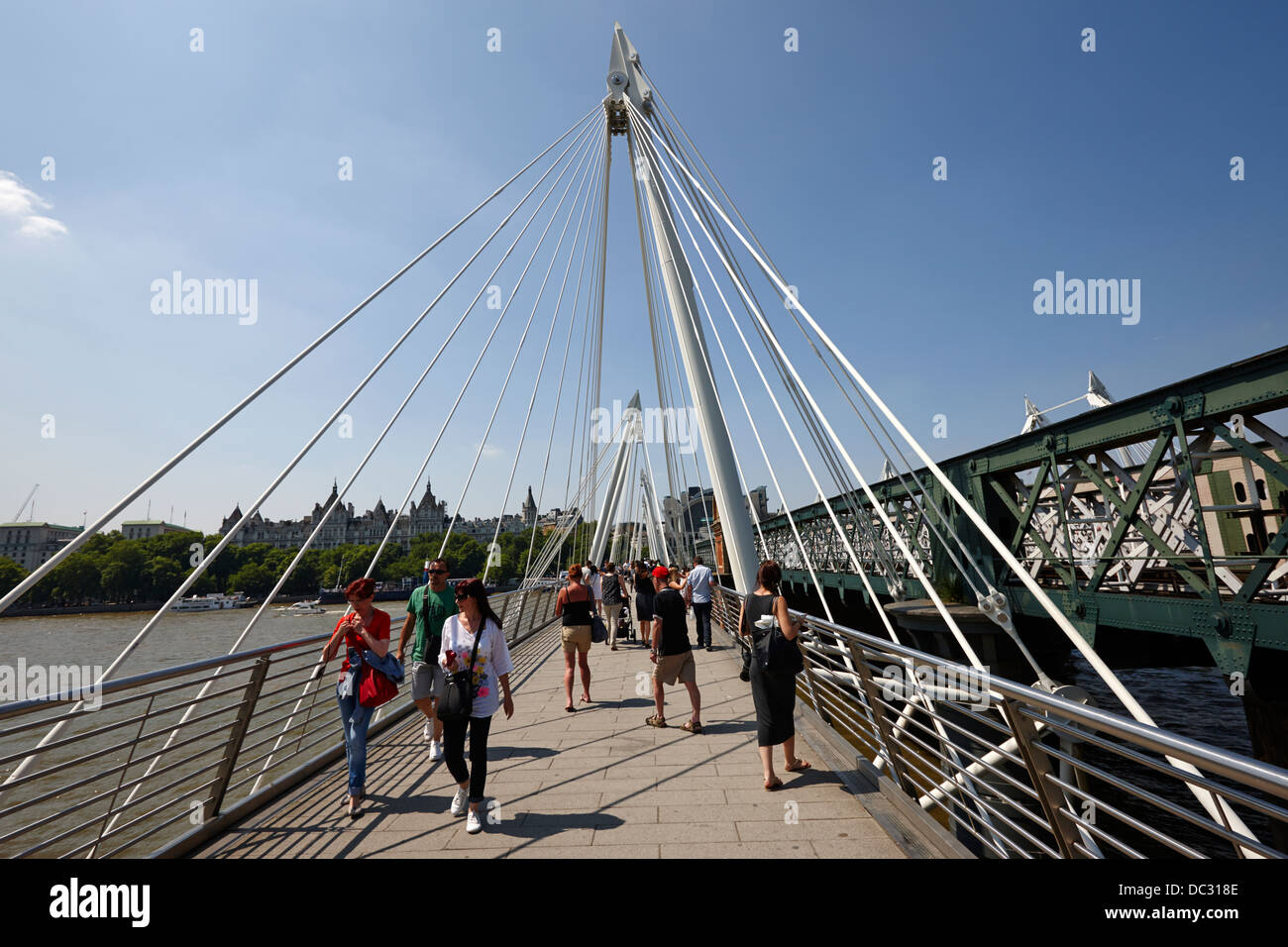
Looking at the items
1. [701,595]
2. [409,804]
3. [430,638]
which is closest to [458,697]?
[409,804]

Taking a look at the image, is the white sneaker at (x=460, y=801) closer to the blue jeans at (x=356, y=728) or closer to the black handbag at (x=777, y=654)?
the blue jeans at (x=356, y=728)

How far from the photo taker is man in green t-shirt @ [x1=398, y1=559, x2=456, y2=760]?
469 cm

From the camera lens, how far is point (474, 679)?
3.87 m

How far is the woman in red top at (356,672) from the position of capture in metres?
4.01

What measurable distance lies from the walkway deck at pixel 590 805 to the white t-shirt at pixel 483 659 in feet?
2.30

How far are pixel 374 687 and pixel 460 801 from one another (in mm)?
930

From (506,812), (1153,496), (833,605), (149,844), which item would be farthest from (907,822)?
(833,605)

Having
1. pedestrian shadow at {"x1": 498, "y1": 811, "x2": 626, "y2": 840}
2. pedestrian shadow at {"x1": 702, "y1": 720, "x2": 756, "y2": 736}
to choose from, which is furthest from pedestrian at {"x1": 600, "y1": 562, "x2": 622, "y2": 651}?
pedestrian shadow at {"x1": 498, "y1": 811, "x2": 626, "y2": 840}

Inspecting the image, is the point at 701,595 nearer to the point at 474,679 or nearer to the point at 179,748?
the point at 474,679

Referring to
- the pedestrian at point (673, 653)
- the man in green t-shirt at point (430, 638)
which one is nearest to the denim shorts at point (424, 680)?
the man in green t-shirt at point (430, 638)
